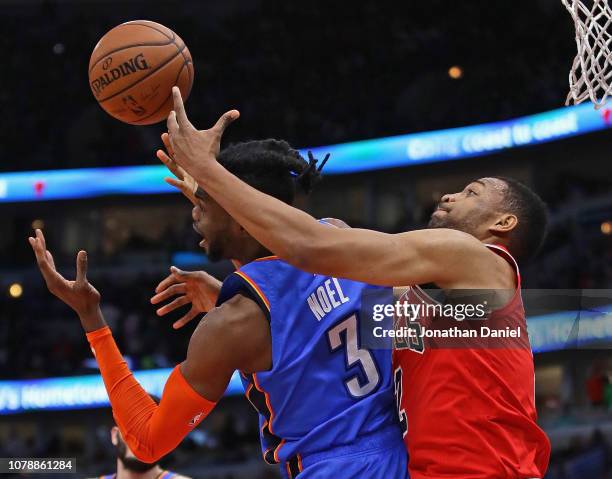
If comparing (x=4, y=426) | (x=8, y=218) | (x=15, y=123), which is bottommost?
(x=4, y=426)

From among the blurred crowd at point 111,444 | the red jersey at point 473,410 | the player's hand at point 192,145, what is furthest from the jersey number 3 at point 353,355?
the blurred crowd at point 111,444

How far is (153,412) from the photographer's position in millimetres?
2473

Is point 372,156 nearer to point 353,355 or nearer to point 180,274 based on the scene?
point 180,274

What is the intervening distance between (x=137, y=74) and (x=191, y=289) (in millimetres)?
793

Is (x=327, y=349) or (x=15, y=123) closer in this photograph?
(x=327, y=349)

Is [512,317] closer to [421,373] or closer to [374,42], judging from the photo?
[421,373]

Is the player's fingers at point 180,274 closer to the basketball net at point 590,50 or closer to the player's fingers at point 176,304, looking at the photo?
the player's fingers at point 176,304

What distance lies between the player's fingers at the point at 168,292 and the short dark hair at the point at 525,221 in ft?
4.10

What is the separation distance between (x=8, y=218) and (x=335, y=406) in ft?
45.3

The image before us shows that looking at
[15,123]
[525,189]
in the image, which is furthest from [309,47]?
[525,189]

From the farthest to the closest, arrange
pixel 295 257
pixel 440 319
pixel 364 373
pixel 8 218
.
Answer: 1. pixel 8 218
2. pixel 364 373
3. pixel 440 319
4. pixel 295 257

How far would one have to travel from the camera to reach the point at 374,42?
14250 mm

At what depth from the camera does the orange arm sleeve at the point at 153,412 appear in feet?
7.78

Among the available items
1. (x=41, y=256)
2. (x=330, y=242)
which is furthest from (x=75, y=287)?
(x=330, y=242)
